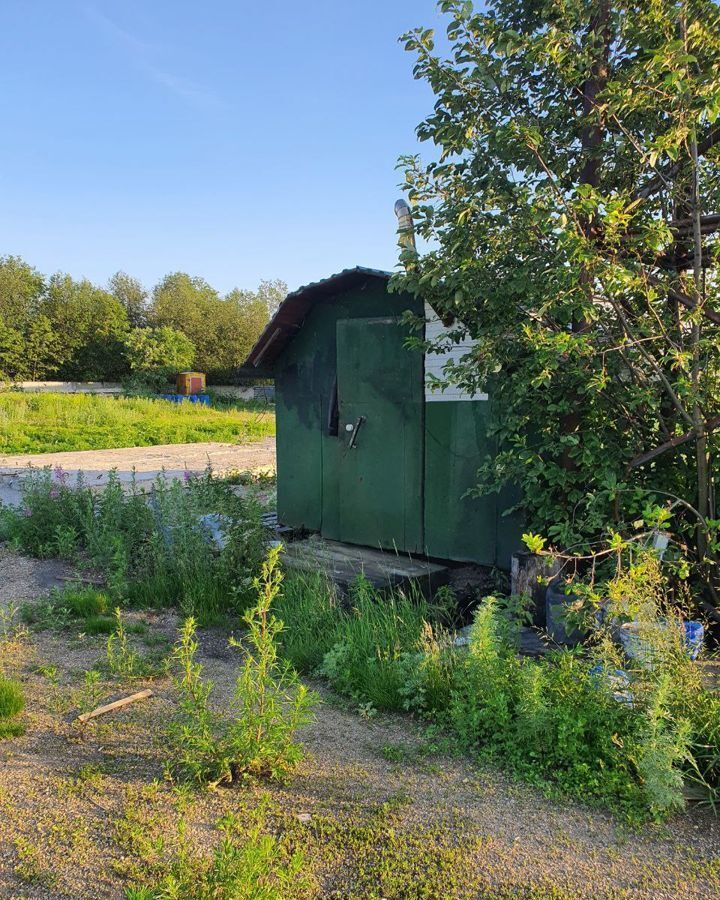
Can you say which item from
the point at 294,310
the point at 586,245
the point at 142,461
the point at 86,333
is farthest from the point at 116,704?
the point at 86,333

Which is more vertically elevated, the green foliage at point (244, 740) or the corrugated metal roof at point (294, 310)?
the corrugated metal roof at point (294, 310)

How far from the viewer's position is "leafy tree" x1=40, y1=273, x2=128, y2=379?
141ft

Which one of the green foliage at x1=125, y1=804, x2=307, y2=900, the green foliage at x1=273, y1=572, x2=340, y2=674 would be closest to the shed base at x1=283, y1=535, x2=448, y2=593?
the green foliage at x1=273, y1=572, x2=340, y2=674

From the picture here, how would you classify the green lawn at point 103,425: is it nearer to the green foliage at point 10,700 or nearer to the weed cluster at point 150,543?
the weed cluster at point 150,543

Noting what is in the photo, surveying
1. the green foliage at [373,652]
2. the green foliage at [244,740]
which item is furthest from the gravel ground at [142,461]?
the green foliage at [244,740]

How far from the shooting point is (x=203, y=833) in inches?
100

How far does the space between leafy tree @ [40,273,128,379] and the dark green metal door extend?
3818 centimetres

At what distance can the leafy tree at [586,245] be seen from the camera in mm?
3916

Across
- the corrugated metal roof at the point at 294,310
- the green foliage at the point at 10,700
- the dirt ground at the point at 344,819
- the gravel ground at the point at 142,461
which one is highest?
the corrugated metal roof at the point at 294,310

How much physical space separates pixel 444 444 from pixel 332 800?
385 centimetres

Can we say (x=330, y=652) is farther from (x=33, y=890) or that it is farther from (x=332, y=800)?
(x=33, y=890)

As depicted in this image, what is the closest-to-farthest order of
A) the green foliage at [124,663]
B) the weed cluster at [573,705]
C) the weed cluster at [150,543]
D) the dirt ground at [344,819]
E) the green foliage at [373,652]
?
the dirt ground at [344,819] < the weed cluster at [573,705] < the green foliage at [373,652] < the green foliage at [124,663] < the weed cluster at [150,543]

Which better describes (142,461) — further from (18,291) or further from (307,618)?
(18,291)

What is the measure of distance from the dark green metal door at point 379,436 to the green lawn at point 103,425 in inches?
523
